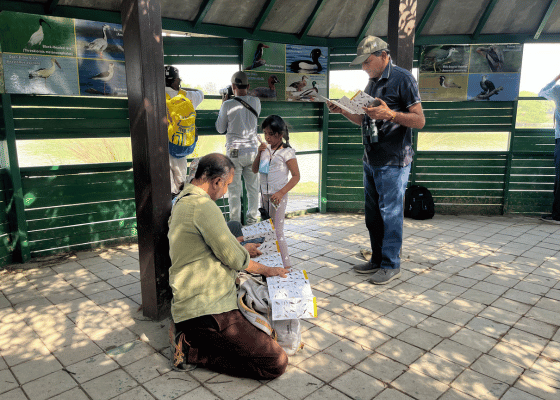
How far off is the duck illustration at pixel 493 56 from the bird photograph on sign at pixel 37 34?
697 cm

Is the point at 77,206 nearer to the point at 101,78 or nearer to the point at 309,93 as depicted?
the point at 101,78

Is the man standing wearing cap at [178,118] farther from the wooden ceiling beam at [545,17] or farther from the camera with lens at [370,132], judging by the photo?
the wooden ceiling beam at [545,17]

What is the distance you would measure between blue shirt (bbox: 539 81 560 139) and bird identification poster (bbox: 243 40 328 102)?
4008 mm

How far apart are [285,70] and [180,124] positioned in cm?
271

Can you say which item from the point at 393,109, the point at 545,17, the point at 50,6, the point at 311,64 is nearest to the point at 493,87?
the point at 545,17

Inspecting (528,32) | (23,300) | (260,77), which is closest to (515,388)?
(23,300)

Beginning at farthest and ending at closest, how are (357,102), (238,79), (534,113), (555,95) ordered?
1. (534,113)
2. (555,95)
3. (238,79)
4. (357,102)

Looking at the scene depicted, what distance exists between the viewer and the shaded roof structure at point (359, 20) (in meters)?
6.52

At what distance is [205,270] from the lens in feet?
9.38

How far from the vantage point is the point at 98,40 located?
Result: 562cm

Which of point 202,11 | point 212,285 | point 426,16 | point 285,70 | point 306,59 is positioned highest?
point 426,16

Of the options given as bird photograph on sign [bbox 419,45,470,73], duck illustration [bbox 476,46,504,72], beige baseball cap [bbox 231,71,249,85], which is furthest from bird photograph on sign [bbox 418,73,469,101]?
beige baseball cap [bbox 231,71,249,85]

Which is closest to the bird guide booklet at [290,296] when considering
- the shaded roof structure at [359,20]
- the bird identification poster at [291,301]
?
the bird identification poster at [291,301]

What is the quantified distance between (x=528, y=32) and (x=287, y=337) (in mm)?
7618
